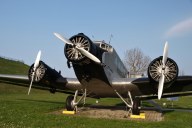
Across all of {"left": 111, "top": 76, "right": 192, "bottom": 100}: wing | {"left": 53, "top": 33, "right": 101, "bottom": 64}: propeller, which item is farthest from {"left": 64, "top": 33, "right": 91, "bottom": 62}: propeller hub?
{"left": 111, "top": 76, "right": 192, "bottom": 100}: wing

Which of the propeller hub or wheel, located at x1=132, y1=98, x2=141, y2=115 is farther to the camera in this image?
wheel, located at x1=132, y1=98, x2=141, y2=115

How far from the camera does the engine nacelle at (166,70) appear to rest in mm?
15203

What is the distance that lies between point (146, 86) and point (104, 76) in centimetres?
293

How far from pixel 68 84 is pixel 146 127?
822 centimetres

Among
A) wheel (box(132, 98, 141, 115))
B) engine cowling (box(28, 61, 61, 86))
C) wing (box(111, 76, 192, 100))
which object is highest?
engine cowling (box(28, 61, 61, 86))

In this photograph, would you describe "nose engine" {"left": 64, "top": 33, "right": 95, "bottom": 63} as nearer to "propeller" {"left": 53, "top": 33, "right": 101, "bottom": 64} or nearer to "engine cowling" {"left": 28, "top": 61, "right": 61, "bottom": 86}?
"propeller" {"left": 53, "top": 33, "right": 101, "bottom": 64}

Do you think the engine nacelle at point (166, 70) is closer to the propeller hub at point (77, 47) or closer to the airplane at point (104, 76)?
the airplane at point (104, 76)

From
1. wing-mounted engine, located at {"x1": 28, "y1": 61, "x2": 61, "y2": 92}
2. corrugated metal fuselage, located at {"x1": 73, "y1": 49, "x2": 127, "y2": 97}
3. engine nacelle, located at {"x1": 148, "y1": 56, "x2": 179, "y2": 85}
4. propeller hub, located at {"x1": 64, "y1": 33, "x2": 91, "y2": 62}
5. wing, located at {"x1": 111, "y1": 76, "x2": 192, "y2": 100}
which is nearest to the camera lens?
propeller hub, located at {"x1": 64, "y1": 33, "x2": 91, "y2": 62}

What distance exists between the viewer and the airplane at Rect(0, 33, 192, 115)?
14977 mm

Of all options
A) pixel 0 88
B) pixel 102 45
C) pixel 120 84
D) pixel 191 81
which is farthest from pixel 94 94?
pixel 0 88

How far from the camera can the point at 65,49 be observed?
15156mm

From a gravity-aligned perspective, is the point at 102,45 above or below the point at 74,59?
above

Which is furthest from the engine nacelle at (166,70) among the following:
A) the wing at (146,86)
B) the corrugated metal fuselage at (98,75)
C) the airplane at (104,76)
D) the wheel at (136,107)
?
the corrugated metal fuselage at (98,75)

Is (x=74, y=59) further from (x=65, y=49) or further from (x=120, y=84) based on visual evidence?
(x=120, y=84)
